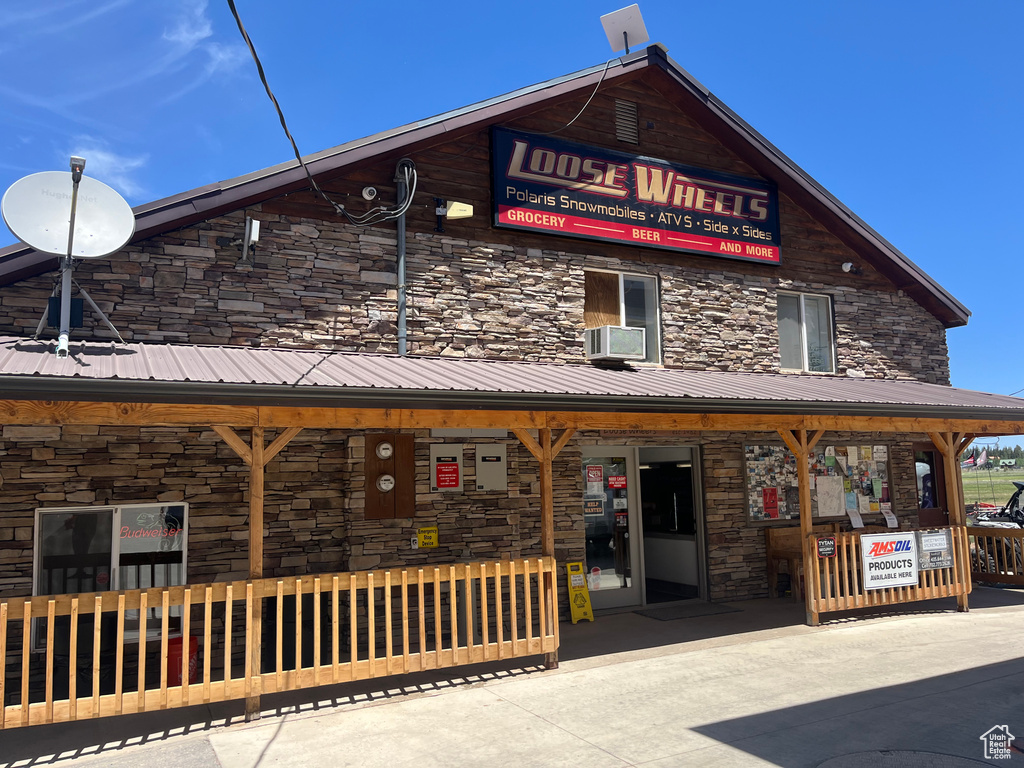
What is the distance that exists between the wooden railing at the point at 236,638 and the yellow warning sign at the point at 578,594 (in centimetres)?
99

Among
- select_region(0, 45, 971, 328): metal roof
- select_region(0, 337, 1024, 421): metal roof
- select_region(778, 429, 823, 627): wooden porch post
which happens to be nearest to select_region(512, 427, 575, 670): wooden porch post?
select_region(0, 337, 1024, 421): metal roof

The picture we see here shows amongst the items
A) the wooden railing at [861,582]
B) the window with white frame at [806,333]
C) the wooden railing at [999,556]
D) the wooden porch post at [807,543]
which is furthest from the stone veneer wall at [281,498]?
the wooden railing at [999,556]

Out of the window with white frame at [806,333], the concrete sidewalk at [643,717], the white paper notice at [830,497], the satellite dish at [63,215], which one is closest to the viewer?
the concrete sidewalk at [643,717]

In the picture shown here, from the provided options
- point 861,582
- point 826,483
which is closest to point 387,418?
point 861,582

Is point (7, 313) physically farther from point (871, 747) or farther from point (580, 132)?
point (871, 747)

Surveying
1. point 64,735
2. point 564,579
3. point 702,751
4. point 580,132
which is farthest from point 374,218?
point 702,751

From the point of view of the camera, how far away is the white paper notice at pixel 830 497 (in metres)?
11.9

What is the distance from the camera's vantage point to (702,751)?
508 cm

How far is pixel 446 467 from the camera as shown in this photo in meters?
9.18

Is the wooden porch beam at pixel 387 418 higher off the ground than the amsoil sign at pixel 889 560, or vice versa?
the wooden porch beam at pixel 387 418

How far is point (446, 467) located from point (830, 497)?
A: 259 inches

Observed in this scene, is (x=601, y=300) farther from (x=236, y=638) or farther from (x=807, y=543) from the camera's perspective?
(x=236, y=638)
